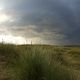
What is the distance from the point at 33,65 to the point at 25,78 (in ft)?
1.48

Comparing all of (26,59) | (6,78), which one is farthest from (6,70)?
(26,59)

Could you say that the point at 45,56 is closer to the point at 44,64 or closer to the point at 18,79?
the point at 44,64

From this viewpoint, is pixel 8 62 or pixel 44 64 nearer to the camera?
pixel 44 64

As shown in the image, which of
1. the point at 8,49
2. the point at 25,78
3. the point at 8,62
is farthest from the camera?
the point at 8,49

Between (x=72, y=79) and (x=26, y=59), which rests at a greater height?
(x=26, y=59)

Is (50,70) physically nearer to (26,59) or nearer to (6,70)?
(26,59)

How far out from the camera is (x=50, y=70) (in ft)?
26.7

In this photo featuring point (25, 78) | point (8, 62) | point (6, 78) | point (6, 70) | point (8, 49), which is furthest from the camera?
point (8, 49)

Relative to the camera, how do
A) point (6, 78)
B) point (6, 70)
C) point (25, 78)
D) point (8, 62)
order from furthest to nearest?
point (8, 62), point (6, 70), point (6, 78), point (25, 78)

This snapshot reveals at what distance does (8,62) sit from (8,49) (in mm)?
3230

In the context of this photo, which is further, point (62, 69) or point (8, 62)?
point (8, 62)

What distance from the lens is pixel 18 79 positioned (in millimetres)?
8211

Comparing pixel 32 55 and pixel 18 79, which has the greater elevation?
pixel 32 55

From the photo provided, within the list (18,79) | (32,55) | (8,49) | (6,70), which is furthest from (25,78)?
(8,49)
